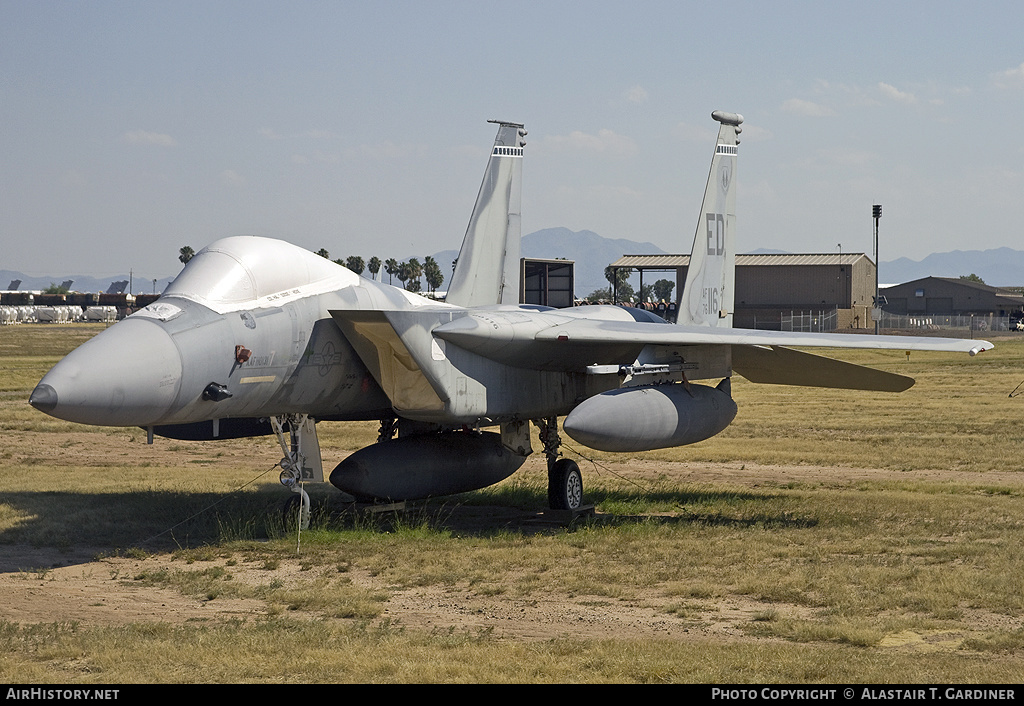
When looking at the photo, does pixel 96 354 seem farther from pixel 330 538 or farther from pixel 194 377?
pixel 330 538

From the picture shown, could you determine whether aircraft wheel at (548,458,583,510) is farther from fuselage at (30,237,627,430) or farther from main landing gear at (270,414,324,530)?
main landing gear at (270,414,324,530)

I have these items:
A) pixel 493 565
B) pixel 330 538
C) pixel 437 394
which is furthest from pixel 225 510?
pixel 493 565

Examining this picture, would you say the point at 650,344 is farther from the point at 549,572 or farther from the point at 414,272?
the point at 414,272

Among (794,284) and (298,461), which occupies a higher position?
(794,284)

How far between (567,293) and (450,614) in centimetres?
6071

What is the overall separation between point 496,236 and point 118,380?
8792mm

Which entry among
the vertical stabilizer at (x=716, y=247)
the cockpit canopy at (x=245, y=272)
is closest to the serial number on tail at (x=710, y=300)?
the vertical stabilizer at (x=716, y=247)

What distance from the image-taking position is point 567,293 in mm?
68875

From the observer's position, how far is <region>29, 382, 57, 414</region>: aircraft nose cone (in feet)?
28.5

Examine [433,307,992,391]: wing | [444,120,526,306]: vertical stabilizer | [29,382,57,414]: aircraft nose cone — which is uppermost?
[444,120,526,306]: vertical stabilizer

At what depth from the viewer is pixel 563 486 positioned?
1395cm

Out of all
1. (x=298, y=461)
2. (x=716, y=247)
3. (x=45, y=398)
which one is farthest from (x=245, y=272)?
(x=716, y=247)

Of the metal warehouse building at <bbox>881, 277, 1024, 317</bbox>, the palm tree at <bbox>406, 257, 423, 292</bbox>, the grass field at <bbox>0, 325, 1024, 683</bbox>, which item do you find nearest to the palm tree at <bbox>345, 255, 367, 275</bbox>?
the palm tree at <bbox>406, 257, 423, 292</bbox>

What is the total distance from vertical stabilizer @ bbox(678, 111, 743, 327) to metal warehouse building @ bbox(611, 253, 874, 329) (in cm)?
6374
